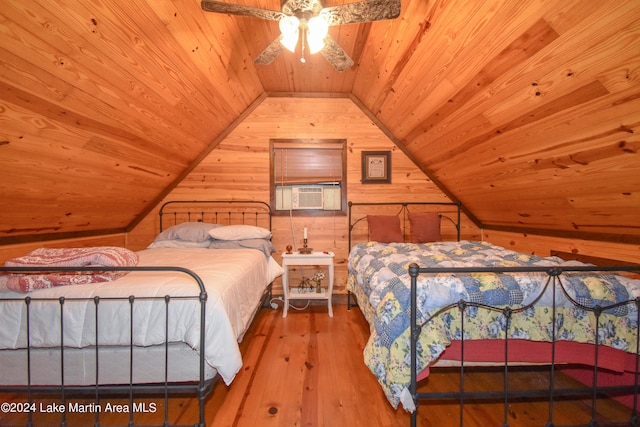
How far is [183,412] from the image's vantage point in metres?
1.60

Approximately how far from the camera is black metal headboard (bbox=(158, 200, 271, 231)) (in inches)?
140

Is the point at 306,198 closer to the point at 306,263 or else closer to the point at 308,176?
the point at 308,176

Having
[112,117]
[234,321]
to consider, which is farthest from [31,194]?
[234,321]

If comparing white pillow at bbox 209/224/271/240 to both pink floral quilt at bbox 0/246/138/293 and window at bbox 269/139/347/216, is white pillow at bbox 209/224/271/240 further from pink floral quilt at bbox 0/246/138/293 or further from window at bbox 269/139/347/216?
pink floral quilt at bbox 0/246/138/293

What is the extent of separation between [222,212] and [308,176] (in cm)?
116

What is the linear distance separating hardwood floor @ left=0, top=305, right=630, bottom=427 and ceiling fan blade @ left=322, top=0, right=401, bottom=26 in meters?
2.14

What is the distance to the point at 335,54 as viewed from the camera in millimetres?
1957

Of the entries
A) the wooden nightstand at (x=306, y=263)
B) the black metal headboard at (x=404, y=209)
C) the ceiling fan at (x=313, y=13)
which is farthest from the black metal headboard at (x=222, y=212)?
the ceiling fan at (x=313, y=13)

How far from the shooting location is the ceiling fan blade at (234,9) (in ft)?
4.71

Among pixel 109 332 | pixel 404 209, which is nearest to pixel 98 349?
pixel 109 332

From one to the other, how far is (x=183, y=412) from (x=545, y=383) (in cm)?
223

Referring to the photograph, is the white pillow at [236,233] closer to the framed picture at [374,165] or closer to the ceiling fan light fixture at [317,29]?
the framed picture at [374,165]

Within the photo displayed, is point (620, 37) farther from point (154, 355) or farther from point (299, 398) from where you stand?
point (154, 355)

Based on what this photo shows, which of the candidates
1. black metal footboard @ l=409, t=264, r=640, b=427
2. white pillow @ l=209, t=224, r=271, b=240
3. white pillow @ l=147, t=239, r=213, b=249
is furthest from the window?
black metal footboard @ l=409, t=264, r=640, b=427
